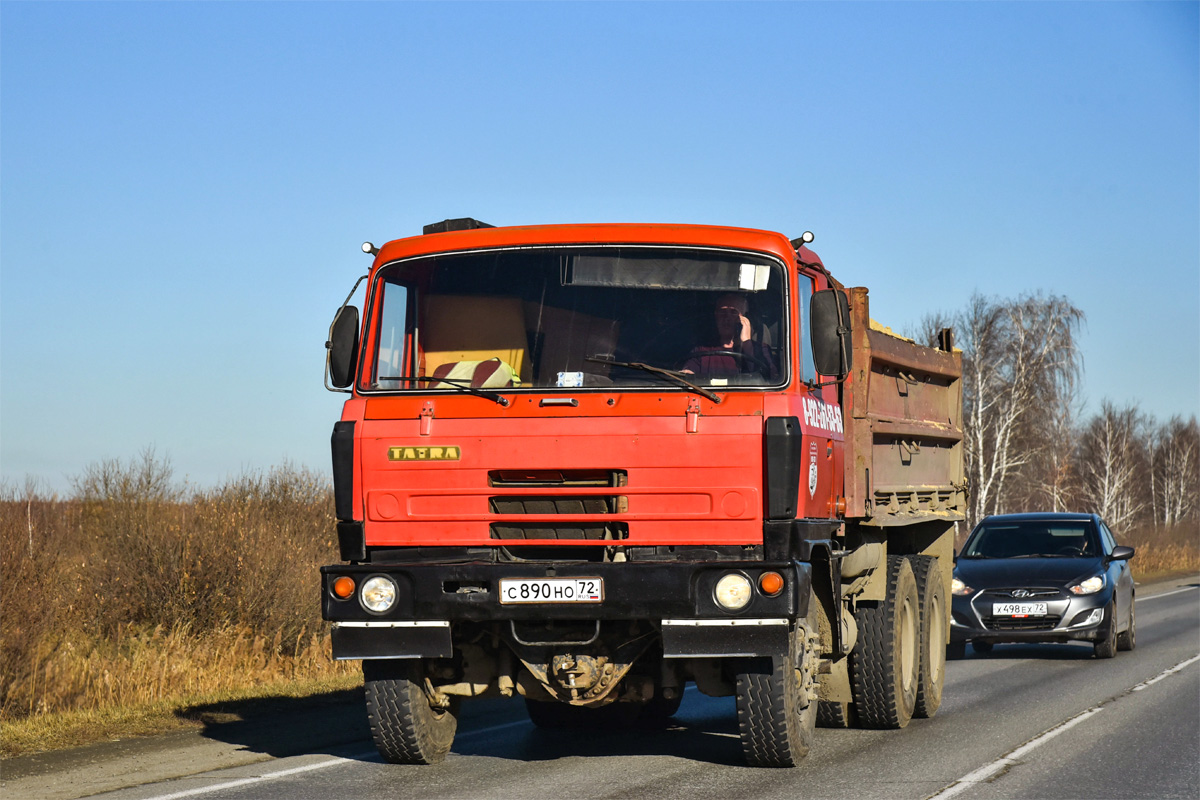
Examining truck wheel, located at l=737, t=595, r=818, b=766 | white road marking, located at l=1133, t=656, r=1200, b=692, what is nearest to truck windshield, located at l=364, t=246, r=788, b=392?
truck wheel, located at l=737, t=595, r=818, b=766

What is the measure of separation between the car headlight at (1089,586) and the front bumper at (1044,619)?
55 mm

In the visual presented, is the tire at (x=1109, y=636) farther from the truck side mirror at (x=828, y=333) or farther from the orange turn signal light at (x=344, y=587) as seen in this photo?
the orange turn signal light at (x=344, y=587)

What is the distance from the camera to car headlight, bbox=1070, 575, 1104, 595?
604 inches

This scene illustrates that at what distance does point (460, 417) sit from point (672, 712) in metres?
3.98

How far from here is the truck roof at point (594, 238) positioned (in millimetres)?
7684

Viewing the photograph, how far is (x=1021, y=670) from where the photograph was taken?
1453cm

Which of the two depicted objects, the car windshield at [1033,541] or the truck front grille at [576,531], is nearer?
the truck front grille at [576,531]

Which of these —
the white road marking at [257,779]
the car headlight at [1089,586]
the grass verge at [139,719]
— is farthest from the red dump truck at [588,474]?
the car headlight at [1089,586]

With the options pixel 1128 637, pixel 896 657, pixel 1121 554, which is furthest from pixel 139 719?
pixel 1128 637

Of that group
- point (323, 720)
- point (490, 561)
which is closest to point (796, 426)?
point (490, 561)

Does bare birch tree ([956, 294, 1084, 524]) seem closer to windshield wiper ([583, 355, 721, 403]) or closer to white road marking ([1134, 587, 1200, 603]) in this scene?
white road marking ([1134, 587, 1200, 603])

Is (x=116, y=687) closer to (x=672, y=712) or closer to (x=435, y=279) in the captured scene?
(x=672, y=712)

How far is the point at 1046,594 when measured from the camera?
15.3 meters

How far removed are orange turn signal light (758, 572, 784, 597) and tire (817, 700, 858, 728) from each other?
3.26 meters
